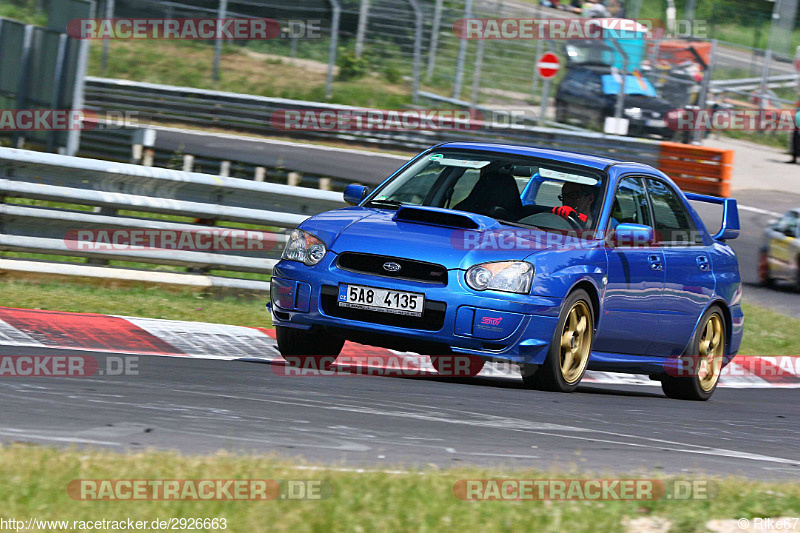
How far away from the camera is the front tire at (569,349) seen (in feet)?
23.3

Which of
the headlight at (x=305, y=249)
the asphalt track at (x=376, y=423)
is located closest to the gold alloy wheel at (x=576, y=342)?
the asphalt track at (x=376, y=423)

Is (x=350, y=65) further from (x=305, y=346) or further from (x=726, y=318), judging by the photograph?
(x=305, y=346)

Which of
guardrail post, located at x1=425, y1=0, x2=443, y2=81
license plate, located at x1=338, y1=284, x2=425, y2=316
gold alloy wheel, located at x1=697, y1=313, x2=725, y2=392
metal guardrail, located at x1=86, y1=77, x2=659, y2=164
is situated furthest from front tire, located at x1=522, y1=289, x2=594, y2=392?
guardrail post, located at x1=425, y1=0, x2=443, y2=81

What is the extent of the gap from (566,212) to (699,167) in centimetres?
1720

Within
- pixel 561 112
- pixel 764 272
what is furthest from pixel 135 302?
pixel 561 112

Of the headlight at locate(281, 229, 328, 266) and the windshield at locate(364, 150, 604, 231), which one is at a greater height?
the windshield at locate(364, 150, 604, 231)

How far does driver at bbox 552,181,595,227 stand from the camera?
25.3 feet

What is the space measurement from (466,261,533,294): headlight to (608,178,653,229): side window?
3.85 ft

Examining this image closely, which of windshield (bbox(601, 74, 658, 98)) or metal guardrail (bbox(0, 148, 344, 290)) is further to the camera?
windshield (bbox(601, 74, 658, 98))

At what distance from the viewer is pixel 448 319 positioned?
6812 mm

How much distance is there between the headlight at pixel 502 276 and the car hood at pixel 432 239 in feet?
0.14

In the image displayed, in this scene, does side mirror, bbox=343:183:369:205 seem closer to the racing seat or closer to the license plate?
the racing seat

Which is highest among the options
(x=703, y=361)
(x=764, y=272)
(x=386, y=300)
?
(x=386, y=300)

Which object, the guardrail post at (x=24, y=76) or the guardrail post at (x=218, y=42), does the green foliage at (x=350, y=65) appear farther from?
the guardrail post at (x=24, y=76)
